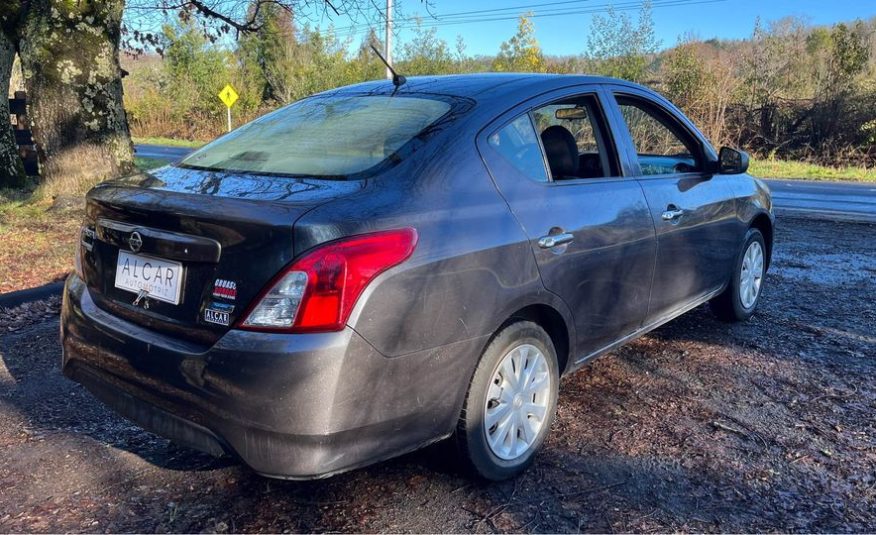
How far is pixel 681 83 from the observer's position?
77.7ft

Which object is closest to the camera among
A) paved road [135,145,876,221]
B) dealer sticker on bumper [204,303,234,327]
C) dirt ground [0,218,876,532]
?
dealer sticker on bumper [204,303,234,327]

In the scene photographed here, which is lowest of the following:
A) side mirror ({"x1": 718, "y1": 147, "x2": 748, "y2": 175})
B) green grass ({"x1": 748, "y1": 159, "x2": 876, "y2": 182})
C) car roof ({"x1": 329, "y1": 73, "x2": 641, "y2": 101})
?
green grass ({"x1": 748, "y1": 159, "x2": 876, "y2": 182})

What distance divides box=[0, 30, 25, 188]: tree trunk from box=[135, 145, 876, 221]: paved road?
8.45 feet

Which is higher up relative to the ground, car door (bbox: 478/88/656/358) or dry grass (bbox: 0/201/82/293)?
car door (bbox: 478/88/656/358)

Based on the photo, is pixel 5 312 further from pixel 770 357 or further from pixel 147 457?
pixel 770 357

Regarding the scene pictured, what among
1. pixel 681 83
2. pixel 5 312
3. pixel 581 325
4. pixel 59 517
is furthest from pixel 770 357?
pixel 681 83

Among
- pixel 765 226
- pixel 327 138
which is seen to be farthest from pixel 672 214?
pixel 327 138

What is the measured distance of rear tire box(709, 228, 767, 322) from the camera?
4.89 m

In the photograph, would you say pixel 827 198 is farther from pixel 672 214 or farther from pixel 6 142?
pixel 6 142

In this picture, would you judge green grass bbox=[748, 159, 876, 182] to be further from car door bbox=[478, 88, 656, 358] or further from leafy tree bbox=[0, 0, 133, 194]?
car door bbox=[478, 88, 656, 358]

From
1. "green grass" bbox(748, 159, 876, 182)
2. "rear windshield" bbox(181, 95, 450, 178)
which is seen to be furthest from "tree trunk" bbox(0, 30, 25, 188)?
"green grass" bbox(748, 159, 876, 182)

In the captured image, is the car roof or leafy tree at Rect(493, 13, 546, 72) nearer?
the car roof

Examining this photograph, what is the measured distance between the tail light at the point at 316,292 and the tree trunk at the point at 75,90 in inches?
290

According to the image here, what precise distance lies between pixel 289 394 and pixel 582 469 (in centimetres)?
140
